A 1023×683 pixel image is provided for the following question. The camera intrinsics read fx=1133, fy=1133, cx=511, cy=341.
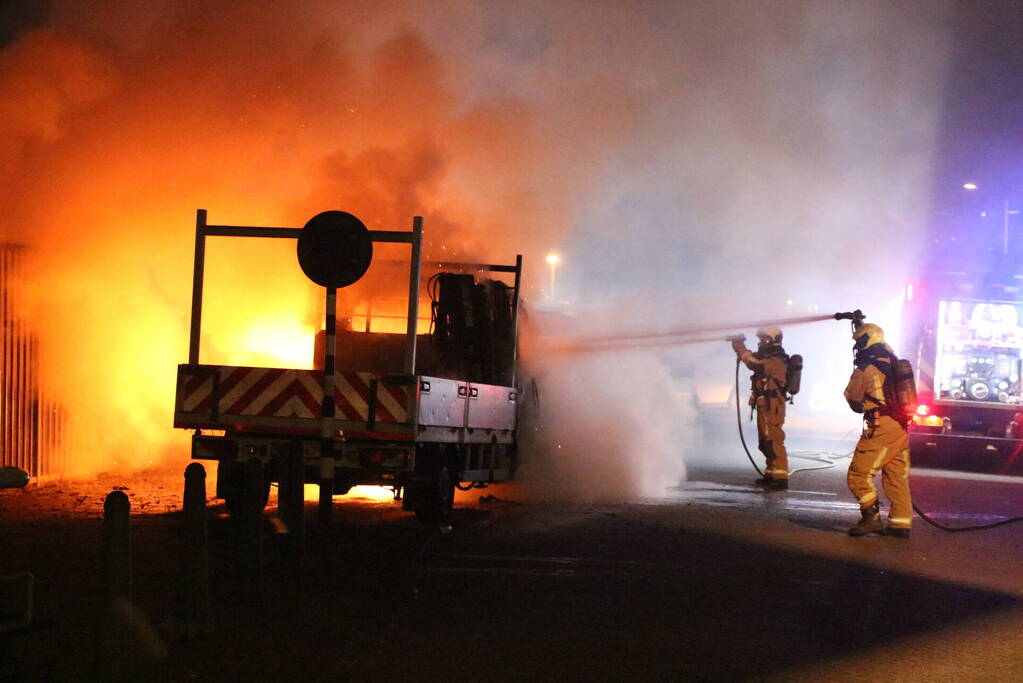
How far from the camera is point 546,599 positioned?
6660 millimetres

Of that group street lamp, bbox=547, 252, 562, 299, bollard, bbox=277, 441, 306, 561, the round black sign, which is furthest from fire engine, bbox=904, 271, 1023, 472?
bollard, bbox=277, 441, 306, 561

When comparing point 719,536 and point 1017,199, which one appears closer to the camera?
point 719,536

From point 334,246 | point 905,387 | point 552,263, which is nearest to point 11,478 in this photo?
point 334,246

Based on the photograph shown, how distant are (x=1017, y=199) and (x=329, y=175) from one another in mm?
16818

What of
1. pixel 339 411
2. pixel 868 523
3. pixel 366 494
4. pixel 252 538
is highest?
pixel 339 411

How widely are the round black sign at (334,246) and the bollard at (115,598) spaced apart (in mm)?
3385

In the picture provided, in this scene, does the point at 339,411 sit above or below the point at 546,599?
above

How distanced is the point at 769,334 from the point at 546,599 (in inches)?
356

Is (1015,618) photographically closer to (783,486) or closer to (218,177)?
(783,486)

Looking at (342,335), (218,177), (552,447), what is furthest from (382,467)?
(218,177)

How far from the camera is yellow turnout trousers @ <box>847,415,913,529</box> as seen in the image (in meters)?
9.97

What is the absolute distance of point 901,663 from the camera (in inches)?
212

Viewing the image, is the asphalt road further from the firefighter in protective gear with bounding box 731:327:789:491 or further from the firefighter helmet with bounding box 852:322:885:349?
the firefighter in protective gear with bounding box 731:327:789:491

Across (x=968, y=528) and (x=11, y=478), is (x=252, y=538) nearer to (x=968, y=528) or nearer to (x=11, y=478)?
(x=11, y=478)
